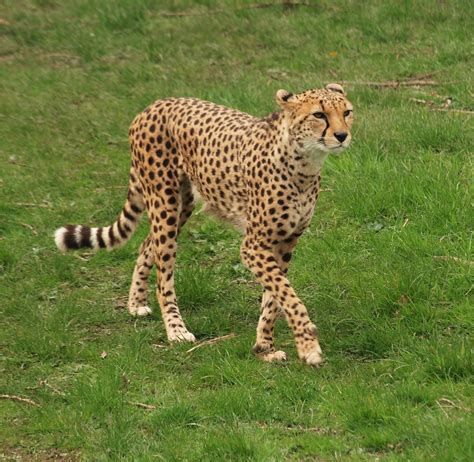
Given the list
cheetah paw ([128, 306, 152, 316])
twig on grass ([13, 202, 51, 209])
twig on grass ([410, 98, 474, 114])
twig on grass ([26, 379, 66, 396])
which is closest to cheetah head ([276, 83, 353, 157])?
cheetah paw ([128, 306, 152, 316])

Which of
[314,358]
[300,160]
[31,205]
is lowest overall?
[31,205]

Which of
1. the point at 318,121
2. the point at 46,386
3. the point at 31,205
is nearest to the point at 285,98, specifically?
the point at 318,121

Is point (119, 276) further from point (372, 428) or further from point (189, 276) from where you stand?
point (372, 428)

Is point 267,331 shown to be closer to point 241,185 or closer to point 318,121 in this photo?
point 241,185

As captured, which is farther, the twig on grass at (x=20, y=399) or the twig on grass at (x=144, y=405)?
the twig on grass at (x=20, y=399)

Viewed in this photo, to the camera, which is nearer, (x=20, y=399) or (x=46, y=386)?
(x=20, y=399)

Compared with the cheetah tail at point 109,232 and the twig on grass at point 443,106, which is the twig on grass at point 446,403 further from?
the twig on grass at point 443,106

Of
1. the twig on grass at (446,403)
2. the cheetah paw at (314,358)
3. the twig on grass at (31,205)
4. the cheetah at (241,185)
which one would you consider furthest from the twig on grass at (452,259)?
the twig on grass at (31,205)

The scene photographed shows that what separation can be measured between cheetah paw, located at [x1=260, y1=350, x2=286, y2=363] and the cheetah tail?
124 cm

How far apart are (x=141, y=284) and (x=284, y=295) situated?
1.21 metres

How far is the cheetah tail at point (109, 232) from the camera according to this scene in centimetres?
648

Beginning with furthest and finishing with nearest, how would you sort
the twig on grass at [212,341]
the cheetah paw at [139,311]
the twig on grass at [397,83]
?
1. the twig on grass at [397,83]
2. the cheetah paw at [139,311]
3. the twig on grass at [212,341]

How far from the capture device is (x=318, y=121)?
18.2 ft

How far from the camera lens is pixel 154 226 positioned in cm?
641
